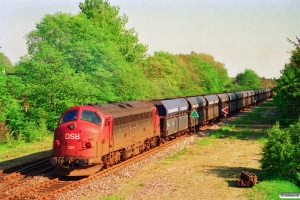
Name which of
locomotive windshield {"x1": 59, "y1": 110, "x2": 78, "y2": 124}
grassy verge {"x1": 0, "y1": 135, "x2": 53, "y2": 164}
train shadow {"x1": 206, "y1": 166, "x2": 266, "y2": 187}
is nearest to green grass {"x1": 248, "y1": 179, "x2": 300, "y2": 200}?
train shadow {"x1": 206, "y1": 166, "x2": 266, "y2": 187}

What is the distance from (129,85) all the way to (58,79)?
1473 centimetres

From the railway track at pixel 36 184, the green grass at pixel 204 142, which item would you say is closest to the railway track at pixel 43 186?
the railway track at pixel 36 184

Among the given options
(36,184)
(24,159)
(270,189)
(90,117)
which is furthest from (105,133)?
(24,159)

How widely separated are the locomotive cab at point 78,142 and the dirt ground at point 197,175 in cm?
228

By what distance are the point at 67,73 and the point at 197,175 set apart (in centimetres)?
2239

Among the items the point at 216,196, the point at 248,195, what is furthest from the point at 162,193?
the point at 248,195

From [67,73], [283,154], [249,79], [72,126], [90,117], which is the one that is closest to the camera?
[283,154]

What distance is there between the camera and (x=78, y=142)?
20188 mm

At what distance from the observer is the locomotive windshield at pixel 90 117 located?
20922 millimetres

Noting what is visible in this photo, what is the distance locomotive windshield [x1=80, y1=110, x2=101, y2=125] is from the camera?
20922 millimetres

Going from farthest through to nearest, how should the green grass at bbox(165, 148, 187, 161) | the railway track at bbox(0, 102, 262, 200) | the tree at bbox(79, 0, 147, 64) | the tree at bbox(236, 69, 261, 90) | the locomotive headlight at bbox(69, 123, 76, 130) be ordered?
the tree at bbox(236, 69, 261, 90) < the tree at bbox(79, 0, 147, 64) < the green grass at bbox(165, 148, 187, 161) < the locomotive headlight at bbox(69, 123, 76, 130) < the railway track at bbox(0, 102, 262, 200)

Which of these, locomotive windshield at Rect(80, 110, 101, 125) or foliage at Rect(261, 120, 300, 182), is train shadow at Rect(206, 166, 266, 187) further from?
locomotive windshield at Rect(80, 110, 101, 125)

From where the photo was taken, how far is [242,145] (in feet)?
109

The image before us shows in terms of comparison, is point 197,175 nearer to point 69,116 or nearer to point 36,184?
point 69,116
